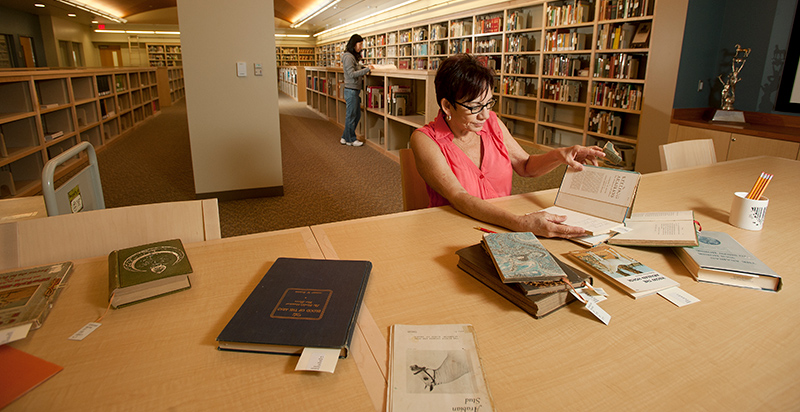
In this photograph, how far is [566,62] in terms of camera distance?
585cm

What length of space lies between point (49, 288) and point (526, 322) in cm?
108

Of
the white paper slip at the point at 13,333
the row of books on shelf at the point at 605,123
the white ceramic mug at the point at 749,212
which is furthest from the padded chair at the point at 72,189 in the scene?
the row of books on shelf at the point at 605,123

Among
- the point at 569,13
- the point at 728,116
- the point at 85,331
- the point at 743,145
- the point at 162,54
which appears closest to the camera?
the point at 85,331

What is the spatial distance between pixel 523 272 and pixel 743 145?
162 inches

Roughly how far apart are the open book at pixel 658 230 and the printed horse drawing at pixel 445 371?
Answer: 78 centimetres

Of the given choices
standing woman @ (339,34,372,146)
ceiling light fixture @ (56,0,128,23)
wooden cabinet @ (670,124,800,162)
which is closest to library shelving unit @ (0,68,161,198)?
ceiling light fixture @ (56,0,128,23)

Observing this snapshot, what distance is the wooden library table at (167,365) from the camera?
0.68m

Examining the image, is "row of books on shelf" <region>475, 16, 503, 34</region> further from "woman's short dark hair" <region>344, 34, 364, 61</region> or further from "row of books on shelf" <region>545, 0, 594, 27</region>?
"woman's short dark hair" <region>344, 34, 364, 61</region>

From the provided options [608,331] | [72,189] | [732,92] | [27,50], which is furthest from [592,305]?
[27,50]

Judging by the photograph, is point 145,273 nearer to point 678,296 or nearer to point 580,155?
point 678,296

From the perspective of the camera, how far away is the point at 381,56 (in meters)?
12.1

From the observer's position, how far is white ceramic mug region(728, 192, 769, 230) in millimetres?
1447

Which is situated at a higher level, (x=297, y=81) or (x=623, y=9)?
(x=623, y=9)

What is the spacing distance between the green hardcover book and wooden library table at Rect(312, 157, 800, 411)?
1.32 feet
